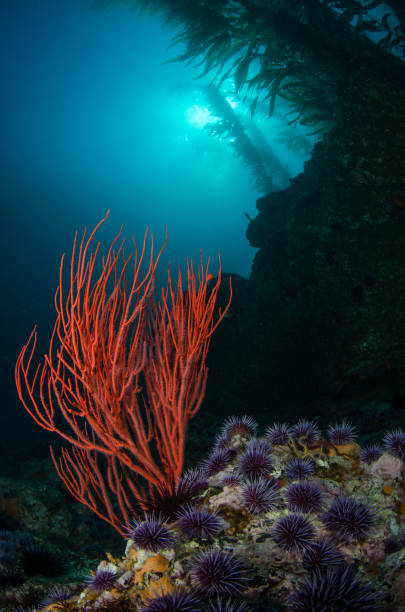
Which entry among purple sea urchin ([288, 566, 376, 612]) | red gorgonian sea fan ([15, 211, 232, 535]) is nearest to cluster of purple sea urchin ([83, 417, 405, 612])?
purple sea urchin ([288, 566, 376, 612])

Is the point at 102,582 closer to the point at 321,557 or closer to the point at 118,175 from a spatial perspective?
the point at 321,557

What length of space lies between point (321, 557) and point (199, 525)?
2.70ft

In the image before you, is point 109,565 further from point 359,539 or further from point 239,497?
point 359,539

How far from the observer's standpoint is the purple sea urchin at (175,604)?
1438 millimetres

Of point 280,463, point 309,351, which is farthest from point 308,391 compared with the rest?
Result: point 280,463

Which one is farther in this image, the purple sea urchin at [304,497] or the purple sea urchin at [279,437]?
the purple sea urchin at [279,437]

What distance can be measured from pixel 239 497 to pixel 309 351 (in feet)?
15.3

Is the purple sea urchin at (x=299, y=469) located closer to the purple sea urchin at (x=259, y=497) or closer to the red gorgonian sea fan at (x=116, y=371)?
the purple sea urchin at (x=259, y=497)

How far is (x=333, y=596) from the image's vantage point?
1.37 meters

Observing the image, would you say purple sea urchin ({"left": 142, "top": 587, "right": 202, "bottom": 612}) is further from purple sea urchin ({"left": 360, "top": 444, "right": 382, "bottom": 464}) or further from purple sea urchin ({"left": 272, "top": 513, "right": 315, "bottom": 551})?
purple sea urchin ({"left": 360, "top": 444, "right": 382, "bottom": 464})

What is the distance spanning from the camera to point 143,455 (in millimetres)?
2572

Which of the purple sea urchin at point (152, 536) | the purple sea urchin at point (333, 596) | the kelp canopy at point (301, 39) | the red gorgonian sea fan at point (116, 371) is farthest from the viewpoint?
the kelp canopy at point (301, 39)

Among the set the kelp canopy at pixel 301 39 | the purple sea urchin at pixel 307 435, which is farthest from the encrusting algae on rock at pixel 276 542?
the kelp canopy at pixel 301 39

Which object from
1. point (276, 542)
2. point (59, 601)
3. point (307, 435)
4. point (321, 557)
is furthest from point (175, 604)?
point (307, 435)
